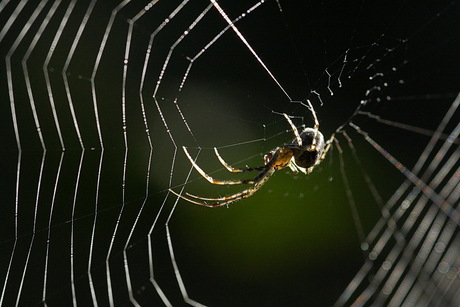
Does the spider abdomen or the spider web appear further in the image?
the spider web

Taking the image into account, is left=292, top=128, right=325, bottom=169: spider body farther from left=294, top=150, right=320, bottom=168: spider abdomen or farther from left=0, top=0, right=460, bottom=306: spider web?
left=0, top=0, right=460, bottom=306: spider web

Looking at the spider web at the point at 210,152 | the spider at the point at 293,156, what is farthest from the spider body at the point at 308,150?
the spider web at the point at 210,152

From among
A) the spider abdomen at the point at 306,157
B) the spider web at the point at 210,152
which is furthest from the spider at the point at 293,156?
the spider web at the point at 210,152

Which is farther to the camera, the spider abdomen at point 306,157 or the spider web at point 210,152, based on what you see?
the spider web at point 210,152

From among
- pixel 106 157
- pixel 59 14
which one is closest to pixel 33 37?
pixel 59 14

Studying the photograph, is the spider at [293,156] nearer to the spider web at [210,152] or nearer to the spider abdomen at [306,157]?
the spider abdomen at [306,157]

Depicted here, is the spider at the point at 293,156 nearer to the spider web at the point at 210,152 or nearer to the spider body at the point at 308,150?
the spider body at the point at 308,150

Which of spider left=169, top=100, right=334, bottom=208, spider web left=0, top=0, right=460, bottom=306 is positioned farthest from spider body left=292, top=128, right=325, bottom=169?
spider web left=0, top=0, right=460, bottom=306

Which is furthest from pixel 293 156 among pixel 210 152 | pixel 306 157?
pixel 210 152

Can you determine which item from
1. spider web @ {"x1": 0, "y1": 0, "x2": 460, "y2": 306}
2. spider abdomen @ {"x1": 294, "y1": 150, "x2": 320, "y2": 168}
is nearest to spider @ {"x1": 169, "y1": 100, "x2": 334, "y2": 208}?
spider abdomen @ {"x1": 294, "y1": 150, "x2": 320, "y2": 168}

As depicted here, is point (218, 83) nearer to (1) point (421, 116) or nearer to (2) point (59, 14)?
(2) point (59, 14)
